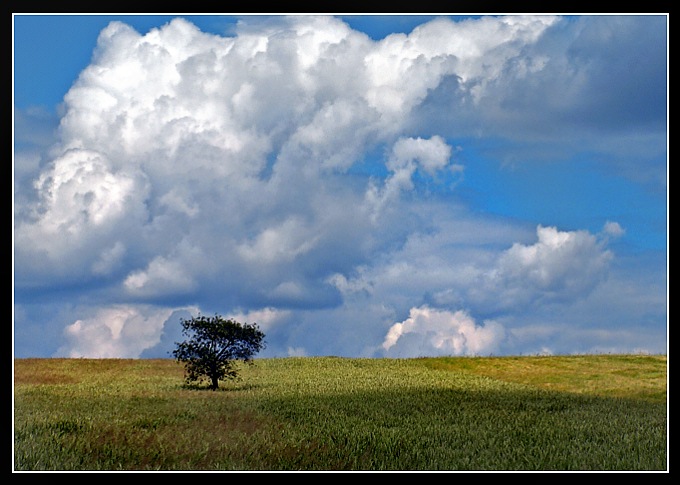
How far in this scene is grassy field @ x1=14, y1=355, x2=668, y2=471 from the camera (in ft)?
29.8

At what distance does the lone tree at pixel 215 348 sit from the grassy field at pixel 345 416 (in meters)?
0.20

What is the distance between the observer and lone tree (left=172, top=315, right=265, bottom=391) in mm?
10391

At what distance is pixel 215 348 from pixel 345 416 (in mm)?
2251

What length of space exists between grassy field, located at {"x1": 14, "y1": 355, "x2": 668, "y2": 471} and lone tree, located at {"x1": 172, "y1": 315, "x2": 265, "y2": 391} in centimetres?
20

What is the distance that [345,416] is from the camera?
10477 mm

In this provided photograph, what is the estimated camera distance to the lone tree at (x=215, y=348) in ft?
34.1

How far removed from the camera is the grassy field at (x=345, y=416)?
9.08 meters

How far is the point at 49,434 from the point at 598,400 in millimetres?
8703

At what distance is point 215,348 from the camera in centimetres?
1074
